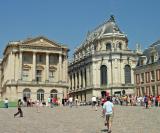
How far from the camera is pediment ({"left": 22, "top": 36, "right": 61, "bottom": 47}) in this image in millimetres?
76188

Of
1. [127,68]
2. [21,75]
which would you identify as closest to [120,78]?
[127,68]

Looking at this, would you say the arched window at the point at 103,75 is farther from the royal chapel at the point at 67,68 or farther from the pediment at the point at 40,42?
the pediment at the point at 40,42

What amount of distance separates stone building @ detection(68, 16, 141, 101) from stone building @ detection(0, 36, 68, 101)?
1063 centimetres

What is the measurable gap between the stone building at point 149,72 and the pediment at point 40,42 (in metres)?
19.9

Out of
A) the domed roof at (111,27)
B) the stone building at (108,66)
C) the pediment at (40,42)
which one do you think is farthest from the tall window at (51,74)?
the domed roof at (111,27)

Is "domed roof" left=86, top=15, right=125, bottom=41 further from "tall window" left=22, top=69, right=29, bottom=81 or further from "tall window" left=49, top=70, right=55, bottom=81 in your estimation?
"tall window" left=22, top=69, right=29, bottom=81

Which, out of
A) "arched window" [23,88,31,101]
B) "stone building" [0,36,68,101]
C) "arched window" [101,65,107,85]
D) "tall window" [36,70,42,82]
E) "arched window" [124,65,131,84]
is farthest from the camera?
"arched window" [101,65,107,85]

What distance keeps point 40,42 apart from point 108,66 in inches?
745

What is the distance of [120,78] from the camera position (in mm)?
85562

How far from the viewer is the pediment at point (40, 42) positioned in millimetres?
76188

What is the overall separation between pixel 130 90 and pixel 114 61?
791 centimetres

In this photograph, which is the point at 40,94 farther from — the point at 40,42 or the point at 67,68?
the point at 67,68

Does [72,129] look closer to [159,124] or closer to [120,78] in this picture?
[159,124]

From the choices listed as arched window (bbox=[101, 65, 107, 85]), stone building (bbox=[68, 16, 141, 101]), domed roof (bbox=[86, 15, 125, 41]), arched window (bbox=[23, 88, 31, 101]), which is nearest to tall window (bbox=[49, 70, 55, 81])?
arched window (bbox=[23, 88, 31, 101])
